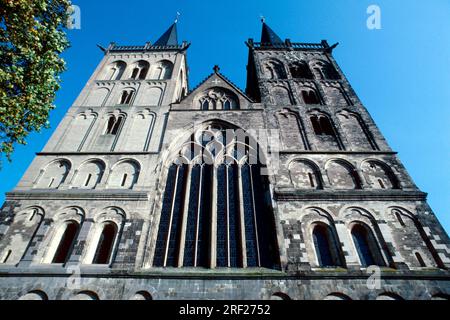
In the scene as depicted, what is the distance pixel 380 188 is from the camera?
415 inches

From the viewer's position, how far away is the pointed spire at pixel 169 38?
2281cm

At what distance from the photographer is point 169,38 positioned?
78.4 feet

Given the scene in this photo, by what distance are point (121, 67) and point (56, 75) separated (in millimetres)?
9875

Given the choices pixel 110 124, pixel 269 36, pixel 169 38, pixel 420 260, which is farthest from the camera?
pixel 269 36

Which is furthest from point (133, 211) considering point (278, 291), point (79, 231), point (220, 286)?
point (278, 291)

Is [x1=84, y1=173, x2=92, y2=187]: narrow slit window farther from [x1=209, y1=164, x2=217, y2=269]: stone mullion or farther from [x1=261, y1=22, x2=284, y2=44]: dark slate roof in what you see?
[x1=261, y1=22, x2=284, y2=44]: dark slate roof

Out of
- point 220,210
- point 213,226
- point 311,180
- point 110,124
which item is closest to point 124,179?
point 220,210

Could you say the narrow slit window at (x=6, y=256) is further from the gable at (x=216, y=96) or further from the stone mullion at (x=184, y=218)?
the gable at (x=216, y=96)

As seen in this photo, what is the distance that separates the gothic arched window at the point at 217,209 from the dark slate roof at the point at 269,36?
14644mm

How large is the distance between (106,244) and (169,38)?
66.6ft

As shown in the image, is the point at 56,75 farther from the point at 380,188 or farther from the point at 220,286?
the point at 380,188

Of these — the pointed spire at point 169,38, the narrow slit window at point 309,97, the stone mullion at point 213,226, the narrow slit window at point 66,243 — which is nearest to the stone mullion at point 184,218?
the stone mullion at point 213,226

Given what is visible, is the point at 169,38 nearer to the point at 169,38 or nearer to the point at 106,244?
the point at 169,38

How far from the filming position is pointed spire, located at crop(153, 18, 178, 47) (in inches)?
898
